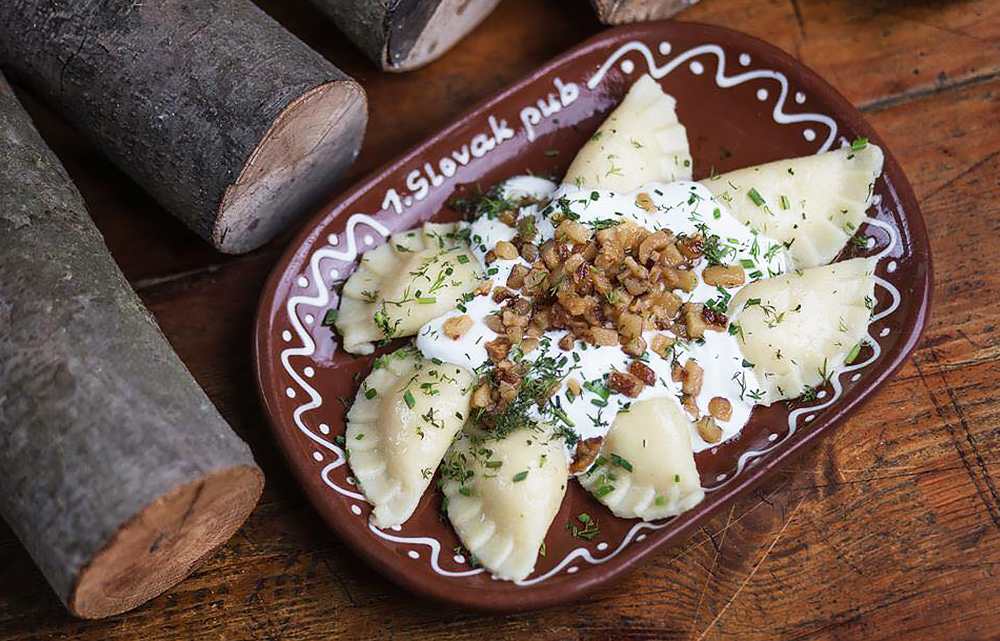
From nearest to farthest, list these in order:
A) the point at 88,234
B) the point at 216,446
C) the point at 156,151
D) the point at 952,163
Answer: the point at 216,446, the point at 88,234, the point at 156,151, the point at 952,163

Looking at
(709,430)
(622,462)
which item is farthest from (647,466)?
(709,430)

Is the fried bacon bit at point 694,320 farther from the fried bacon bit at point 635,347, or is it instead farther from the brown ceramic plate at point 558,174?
the brown ceramic plate at point 558,174

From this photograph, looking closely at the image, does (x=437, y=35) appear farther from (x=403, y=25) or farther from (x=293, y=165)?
(x=293, y=165)

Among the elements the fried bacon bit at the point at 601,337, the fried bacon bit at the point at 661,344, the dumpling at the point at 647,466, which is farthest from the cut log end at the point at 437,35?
the dumpling at the point at 647,466

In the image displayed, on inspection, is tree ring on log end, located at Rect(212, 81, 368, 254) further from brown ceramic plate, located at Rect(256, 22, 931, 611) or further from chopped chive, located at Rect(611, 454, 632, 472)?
chopped chive, located at Rect(611, 454, 632, 472)

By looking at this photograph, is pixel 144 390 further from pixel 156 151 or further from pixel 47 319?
pixel 156 151

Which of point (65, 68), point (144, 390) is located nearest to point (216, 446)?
point (144, 390)
